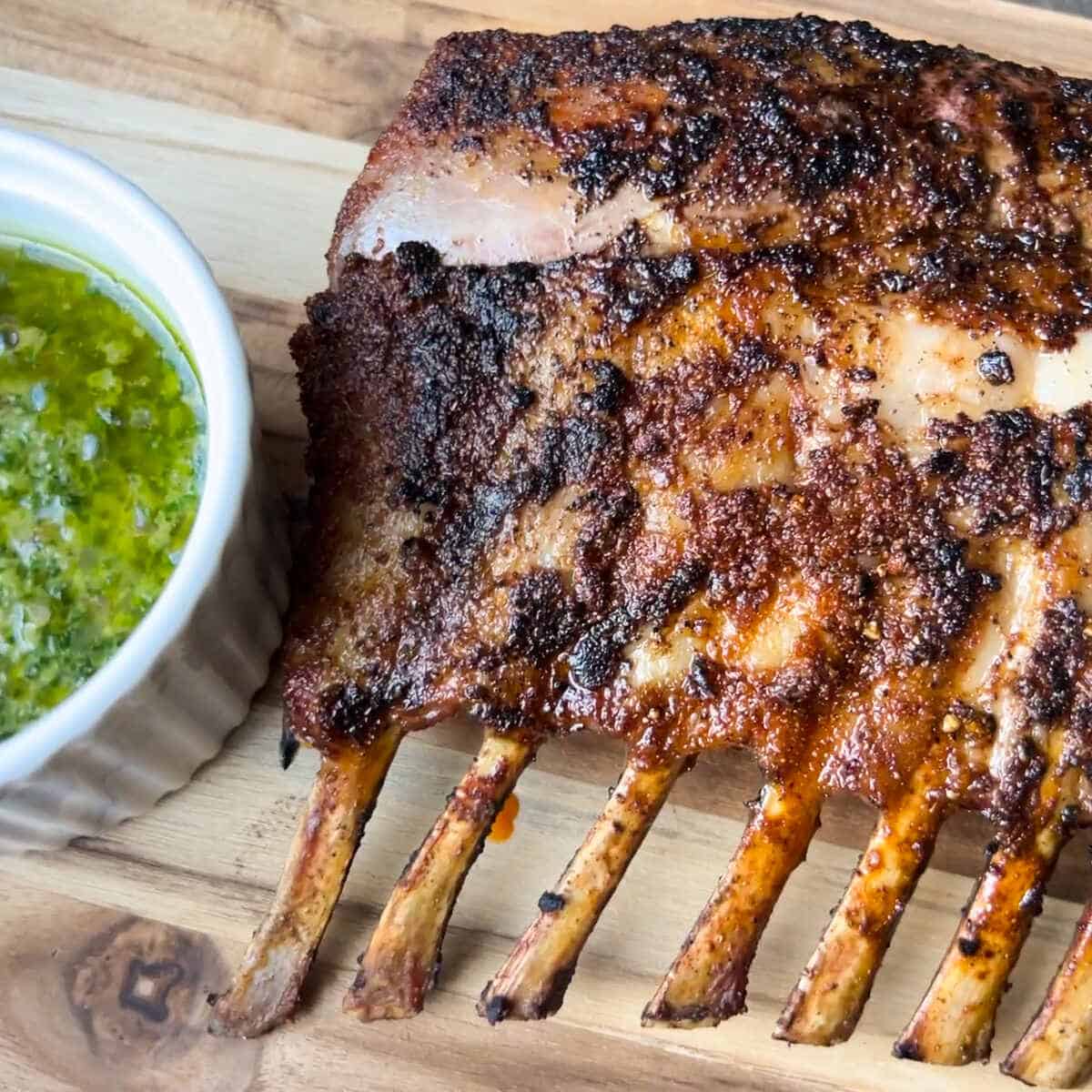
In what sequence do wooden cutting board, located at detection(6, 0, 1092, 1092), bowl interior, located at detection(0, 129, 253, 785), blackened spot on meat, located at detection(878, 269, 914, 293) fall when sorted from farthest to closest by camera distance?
wooden cutting board, located at detection(6, 0, 1092, 1092) → blackened spot on meat, located at detection(878, 269, 914, 293) → bowl interior, located at detection(0, 129, 253, 785)

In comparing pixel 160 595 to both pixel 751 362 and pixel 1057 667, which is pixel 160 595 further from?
pixel 1057 667

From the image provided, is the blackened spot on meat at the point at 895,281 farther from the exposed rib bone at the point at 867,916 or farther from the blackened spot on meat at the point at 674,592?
the exposed rib bone at the point at 867,916

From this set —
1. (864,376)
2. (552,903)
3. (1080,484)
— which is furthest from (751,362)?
(552,903)

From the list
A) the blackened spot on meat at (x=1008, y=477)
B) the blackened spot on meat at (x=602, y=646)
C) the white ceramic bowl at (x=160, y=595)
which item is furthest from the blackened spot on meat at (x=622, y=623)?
the white ceramic bowl at (x=160, y=595)

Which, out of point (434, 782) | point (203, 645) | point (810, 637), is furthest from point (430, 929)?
point (810, 637)

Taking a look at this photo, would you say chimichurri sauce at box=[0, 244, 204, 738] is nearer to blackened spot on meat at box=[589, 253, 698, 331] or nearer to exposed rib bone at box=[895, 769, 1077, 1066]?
blackened spot on meat at box=[589, 253, 698, 331]

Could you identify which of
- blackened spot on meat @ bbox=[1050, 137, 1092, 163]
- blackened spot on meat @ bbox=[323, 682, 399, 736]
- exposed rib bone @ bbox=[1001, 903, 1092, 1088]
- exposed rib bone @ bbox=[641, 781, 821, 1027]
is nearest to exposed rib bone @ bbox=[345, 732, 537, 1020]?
blackened spot on meat @ bbox=[323, 682, 399, 736]
